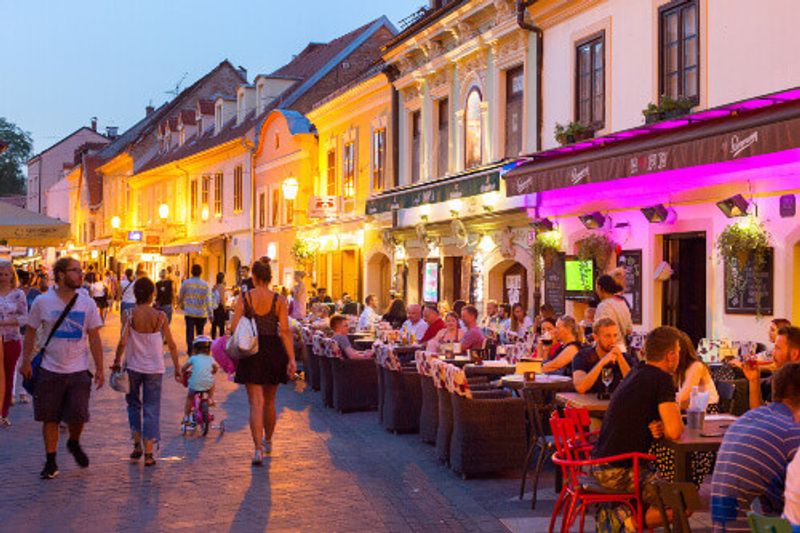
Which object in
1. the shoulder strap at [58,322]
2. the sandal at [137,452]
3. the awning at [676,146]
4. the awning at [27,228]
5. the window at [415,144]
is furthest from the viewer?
the window at [415,144]

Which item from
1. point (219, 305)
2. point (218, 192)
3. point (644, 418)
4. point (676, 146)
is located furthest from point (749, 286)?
point (218, 192)

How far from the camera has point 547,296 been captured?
20719 millimetres

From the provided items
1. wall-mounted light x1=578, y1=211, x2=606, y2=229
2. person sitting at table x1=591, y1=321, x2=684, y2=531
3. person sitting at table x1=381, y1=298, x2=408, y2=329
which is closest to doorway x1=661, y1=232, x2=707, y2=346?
wall-mounted light x1=578, y1=211, x2=606, y2=229

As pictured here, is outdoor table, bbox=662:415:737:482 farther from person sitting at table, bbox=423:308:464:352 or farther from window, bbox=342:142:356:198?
window, bbox=342:142:356:198

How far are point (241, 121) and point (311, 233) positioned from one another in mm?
12540

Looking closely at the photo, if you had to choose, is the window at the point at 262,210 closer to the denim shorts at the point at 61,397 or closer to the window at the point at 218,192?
the window at the point at 218,192

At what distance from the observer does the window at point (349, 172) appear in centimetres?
3234

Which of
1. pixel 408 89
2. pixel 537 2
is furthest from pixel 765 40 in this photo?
pixel 408 89

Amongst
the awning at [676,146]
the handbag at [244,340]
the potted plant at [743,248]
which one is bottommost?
the handbag at [244,340]

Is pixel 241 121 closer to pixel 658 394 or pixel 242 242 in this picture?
pixel 242 242

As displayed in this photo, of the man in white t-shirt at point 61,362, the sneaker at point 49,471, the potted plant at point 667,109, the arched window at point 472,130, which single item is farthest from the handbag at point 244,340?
the arched window at point 472,130

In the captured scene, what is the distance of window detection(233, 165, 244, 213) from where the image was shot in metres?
43.8

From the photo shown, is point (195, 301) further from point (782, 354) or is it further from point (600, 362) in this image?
point (782, 354)

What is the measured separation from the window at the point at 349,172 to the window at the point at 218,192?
14.2 metres
